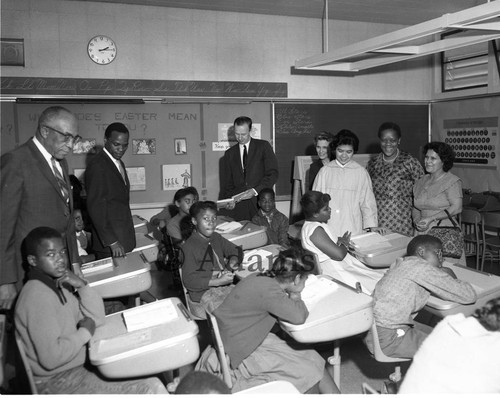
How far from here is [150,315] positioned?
2.32 metres

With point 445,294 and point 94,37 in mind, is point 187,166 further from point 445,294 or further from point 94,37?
point 445,294

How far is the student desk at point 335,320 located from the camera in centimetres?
224

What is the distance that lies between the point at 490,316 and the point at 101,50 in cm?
492

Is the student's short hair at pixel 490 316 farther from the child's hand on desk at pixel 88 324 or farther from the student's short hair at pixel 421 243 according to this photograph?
the child's hand on desk at pixel 88 324

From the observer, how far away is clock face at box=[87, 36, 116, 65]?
5453 mm

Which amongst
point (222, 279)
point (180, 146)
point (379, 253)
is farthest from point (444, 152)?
point (180, 146)

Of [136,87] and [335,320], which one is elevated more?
[136,87]

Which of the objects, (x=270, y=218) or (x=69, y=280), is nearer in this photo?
(x=69, y=280)

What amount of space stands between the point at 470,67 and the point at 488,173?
1347mm

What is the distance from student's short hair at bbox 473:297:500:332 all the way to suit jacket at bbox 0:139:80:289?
2.04m

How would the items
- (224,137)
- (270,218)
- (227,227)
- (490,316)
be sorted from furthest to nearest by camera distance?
1. (224,137)
2. (270,218)
3. (227,227)
4. (490,316)

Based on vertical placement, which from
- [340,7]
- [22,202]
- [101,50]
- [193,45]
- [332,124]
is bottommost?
[22,202]

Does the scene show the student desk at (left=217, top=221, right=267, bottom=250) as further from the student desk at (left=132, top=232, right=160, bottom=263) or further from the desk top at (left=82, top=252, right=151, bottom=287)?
the desk top at (left=82, top=252, right=151, bottom=287)

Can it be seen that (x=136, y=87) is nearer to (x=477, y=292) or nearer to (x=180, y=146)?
(x=180, y=146)
